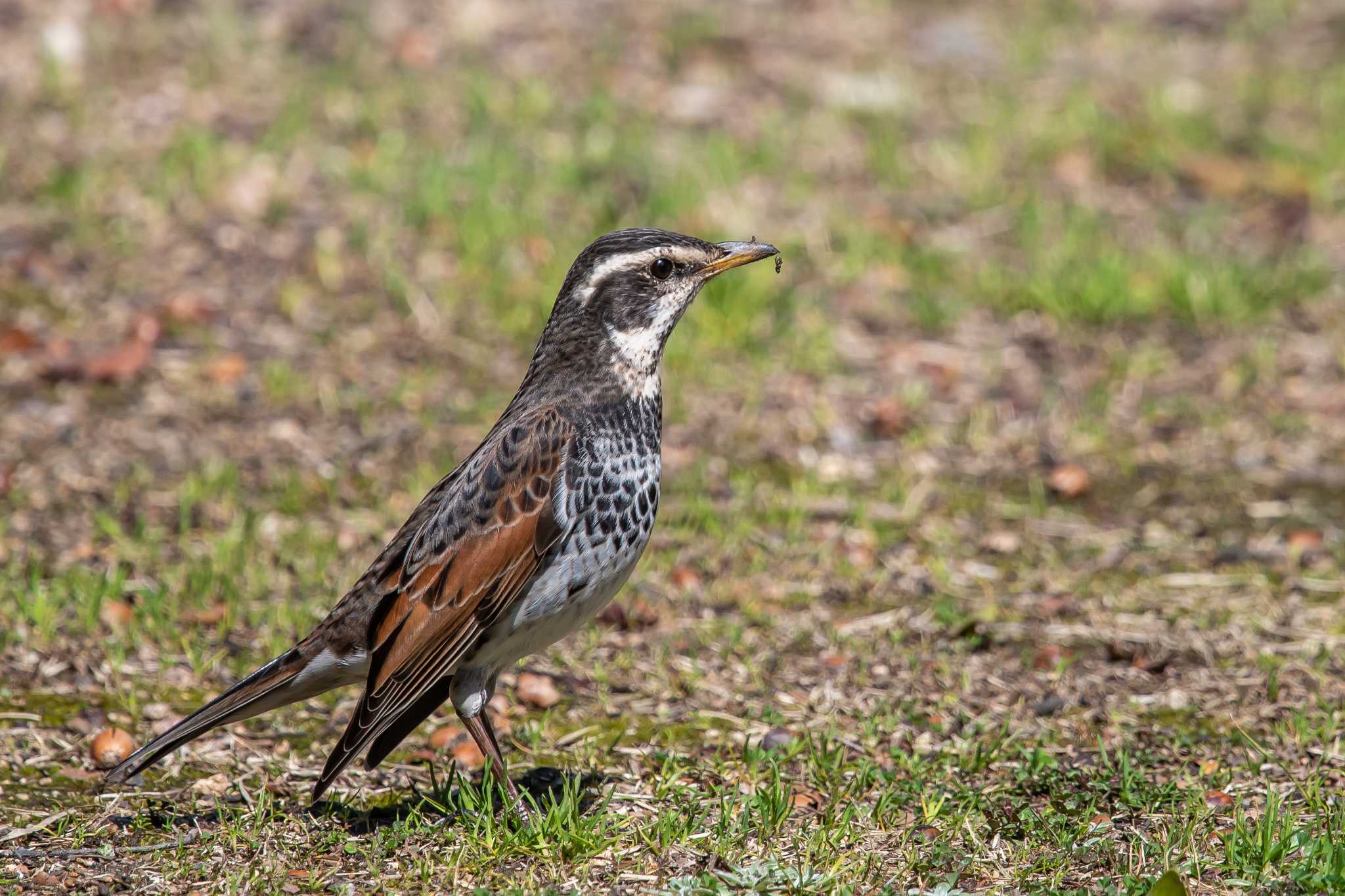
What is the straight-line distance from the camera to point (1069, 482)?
8.05 meters

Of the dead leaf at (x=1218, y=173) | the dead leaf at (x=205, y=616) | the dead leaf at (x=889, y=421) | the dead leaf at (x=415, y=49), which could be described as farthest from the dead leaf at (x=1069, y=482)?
the dead leaf at (x=415, y=49)

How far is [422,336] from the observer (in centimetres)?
924

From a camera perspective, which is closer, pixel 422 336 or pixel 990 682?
pixel 990 682

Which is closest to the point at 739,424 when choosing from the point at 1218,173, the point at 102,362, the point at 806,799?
the point at 102,362

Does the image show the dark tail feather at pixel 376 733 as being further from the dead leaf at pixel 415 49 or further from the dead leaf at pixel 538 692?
the dead leaf at pixel 415 49

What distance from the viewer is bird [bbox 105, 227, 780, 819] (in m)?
5.14

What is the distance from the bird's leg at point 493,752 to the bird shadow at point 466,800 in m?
0.03

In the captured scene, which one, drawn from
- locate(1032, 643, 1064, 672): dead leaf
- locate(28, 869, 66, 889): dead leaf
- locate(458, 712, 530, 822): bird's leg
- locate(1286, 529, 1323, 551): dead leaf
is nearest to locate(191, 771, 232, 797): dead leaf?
locate(28, 869, 66, 889): dead leaf

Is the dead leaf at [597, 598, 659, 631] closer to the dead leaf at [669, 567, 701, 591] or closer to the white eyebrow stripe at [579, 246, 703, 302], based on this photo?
the dead leaf at [669, 567, 701, 591]

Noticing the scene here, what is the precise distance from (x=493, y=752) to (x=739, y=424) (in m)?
3.73

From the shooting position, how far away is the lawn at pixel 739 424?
5246 mm

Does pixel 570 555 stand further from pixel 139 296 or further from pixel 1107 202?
pixel 1107 202

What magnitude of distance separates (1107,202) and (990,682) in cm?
539

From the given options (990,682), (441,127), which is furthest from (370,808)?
(441,127)
